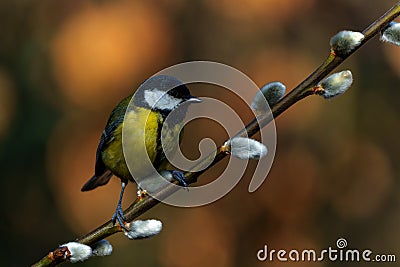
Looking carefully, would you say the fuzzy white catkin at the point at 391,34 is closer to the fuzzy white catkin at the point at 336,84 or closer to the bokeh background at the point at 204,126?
the fuzzy white catkin at the point at 336,84

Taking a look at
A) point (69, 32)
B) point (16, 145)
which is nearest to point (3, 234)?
point (16, 145)

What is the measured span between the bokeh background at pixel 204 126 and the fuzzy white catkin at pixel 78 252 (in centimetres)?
252

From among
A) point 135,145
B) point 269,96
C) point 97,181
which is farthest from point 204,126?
point 269,96

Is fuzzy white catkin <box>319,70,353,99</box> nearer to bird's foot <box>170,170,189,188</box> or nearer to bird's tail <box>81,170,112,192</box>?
bird's foot <box>170,170,189,188</box>

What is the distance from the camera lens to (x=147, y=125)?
6.57 feet

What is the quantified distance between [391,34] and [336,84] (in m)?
0.12

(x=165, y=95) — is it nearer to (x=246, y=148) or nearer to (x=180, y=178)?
(x=180, y=178)

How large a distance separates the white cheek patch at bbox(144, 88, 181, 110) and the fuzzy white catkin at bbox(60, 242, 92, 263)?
0.93 m

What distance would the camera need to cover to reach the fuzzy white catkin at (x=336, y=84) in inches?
Result: 43.3

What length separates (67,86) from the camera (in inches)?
155

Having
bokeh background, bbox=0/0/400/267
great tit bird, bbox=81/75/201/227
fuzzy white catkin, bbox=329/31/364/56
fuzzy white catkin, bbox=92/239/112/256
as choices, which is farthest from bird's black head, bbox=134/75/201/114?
bokeh background, bbox=0/0/400/267

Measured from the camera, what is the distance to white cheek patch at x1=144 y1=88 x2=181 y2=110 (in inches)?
81.2

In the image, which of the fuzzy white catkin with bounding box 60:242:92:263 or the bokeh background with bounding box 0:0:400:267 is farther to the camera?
the bokeh background with bounding box 0:0:400:267

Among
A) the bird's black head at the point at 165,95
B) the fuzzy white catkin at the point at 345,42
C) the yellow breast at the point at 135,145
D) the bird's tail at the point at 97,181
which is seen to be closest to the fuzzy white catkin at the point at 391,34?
the fuzzy white catkin at the point at 345,42
